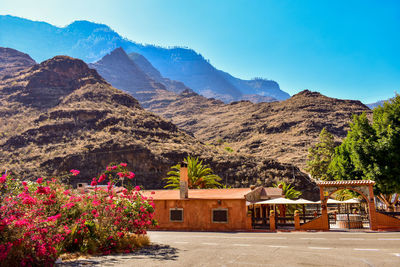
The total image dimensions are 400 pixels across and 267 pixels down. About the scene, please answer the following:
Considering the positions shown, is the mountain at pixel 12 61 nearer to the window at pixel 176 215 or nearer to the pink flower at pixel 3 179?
the window at pixel 176 215

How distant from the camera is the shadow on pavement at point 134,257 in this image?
10.0 metres

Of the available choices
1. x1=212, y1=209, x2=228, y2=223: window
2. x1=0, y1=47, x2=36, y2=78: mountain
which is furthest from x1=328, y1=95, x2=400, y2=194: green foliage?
x1=0, y1=47, x2=36, y2=78: mountain

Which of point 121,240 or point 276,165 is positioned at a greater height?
point 276,165

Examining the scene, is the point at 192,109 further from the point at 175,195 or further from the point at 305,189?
the point at 175,195

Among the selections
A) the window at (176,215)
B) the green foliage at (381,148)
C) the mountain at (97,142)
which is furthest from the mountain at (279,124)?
the window at (176,215)

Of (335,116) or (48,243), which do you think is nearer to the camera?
(48,243)

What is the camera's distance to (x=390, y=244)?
46.4 ft

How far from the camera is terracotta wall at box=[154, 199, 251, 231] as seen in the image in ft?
78.7

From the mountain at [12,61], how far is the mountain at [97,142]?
51440mm

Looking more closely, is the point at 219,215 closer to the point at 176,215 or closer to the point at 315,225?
the point at 176,215

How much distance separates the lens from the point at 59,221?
1220 cm

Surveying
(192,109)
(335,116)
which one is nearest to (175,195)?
(335,116)

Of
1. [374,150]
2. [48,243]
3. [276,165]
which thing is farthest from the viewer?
[276,165]

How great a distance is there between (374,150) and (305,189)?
33716 millimetres
